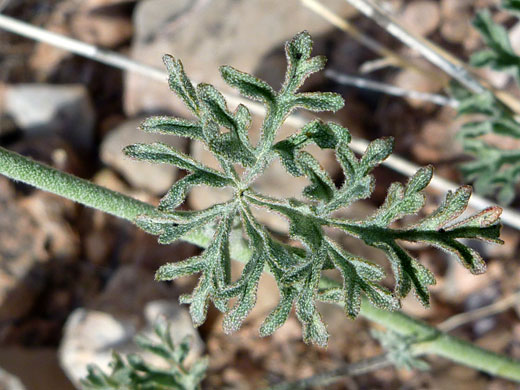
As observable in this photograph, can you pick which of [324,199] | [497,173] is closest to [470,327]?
[497,173]

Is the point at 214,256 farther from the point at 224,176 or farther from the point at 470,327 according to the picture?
the point at 470,327

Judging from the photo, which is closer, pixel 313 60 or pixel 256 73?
pixel 313 60

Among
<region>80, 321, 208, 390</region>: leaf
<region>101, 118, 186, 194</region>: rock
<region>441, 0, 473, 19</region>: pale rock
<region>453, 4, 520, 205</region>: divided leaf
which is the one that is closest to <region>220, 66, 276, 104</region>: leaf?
<region>80, 321, 208, 390</region>: leaf

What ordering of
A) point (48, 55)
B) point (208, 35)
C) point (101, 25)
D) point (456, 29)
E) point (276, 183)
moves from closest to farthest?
point (276, 183) < point (456, 29) < point (208, 35) < point (101, 25) < point (48, 55)

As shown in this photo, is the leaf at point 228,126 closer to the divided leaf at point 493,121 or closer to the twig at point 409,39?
the twig at point 409,39

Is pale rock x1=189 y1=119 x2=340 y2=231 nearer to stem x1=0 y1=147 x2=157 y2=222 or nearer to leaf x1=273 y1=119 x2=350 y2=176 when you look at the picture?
stem x1=0 y1=147 x2=157 y2=222

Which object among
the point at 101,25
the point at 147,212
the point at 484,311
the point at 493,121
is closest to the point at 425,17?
the point at 484,311

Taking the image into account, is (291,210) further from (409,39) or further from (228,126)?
(409,39)
